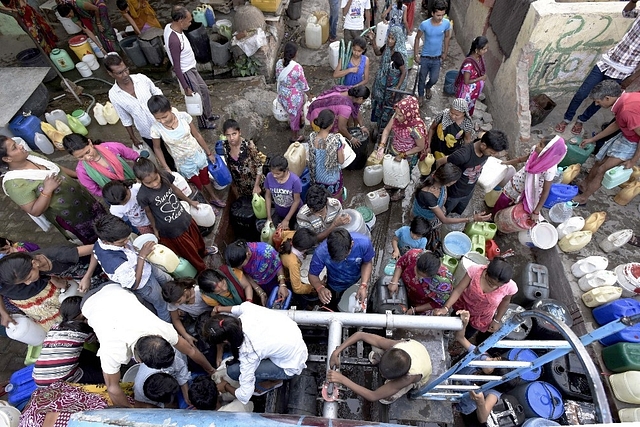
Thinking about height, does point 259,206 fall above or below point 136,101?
below

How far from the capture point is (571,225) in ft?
14.9

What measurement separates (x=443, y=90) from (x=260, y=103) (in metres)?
3.61

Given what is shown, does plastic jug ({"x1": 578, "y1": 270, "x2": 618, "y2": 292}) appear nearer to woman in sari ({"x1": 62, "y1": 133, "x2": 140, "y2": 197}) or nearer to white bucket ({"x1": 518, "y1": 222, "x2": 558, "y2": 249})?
white bucket ({"x1": 518, "y1": 222, "x2": 558, "y2": 249})

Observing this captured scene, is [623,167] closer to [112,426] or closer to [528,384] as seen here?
[528,384]

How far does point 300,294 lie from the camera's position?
3930 mm

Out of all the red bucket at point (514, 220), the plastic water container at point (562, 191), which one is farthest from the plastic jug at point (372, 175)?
the plastic water container at point (562, 191)

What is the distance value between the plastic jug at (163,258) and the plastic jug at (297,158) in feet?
5.96

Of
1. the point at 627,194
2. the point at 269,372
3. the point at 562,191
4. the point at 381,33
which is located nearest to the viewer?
the point at 269,372

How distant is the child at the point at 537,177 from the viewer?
3916 millimetres

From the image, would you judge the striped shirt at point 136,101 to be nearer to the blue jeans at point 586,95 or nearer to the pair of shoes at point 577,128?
the blue jeans at point 586,95

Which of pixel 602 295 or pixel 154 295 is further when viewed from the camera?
pixel 602 295

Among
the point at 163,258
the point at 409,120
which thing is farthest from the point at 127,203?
the point at 409,120

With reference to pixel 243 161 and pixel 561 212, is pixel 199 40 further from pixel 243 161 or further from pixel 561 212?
pixel 561 212

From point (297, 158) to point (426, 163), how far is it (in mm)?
1846
